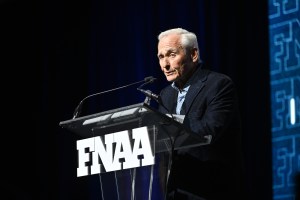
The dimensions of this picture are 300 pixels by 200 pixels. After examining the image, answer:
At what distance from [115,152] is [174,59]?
78cm

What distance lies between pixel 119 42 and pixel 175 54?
1952 millimetres

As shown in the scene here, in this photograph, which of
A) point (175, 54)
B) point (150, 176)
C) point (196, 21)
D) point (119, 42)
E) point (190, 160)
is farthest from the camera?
point (119, 42)

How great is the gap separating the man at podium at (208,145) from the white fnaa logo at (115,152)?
19 cm

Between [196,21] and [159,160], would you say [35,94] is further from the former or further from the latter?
[159,160]

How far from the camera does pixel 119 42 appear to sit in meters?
4.98

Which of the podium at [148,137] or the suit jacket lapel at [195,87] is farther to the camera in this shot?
the suit jacket lapel at [195,87]

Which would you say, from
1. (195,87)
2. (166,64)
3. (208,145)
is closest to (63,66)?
(166,64)

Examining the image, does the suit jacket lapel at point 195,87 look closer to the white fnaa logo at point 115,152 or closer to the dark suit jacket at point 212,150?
the dark suit jacket at point 212,150

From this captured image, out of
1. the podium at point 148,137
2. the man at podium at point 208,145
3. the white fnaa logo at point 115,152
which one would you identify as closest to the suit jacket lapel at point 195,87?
the man at podium at point 208,145

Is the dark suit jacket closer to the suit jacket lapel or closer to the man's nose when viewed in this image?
the suit jacket lapel

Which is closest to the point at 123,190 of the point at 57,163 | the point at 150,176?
the point at 150,176

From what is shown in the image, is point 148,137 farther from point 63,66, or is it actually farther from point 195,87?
point 63,66

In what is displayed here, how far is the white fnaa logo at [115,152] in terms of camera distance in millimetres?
2389

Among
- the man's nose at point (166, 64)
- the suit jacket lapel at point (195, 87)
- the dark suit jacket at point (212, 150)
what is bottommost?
the dark suit jacket at point (212, 150)
